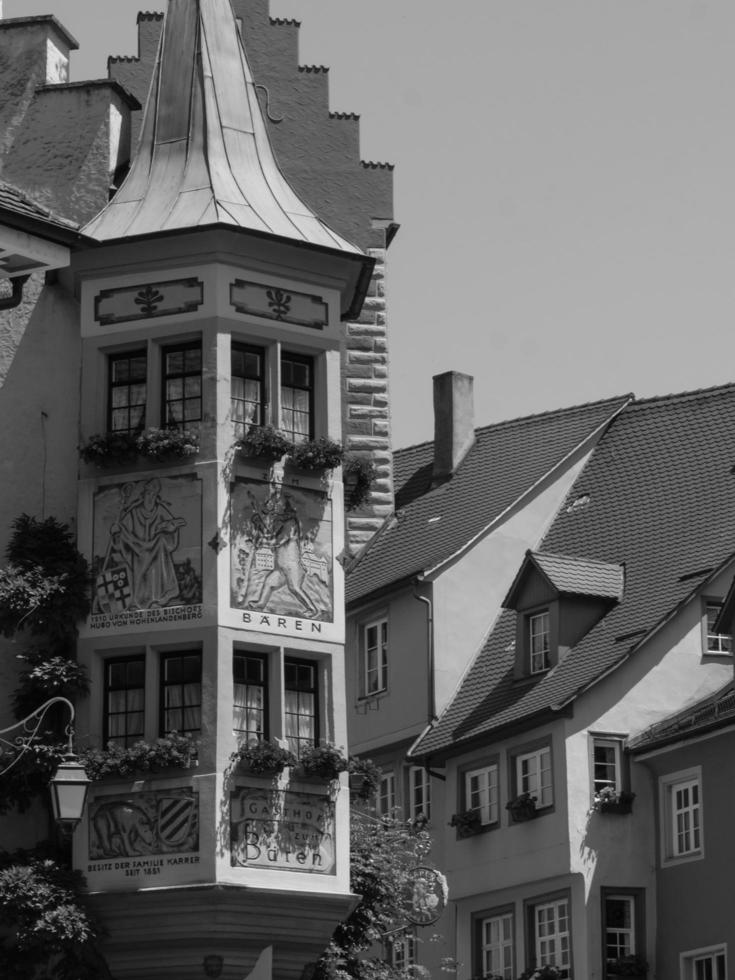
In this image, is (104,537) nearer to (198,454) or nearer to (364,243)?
(198,454)

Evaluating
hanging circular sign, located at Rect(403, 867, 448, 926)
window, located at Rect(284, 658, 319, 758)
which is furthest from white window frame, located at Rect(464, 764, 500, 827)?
window, located at Rect(284, 658, 319, 758)

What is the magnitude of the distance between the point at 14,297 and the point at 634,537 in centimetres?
1950

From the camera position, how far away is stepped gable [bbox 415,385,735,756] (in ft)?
135

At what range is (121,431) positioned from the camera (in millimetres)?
28672

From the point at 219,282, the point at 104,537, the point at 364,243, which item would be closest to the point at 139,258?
the point at 219,282

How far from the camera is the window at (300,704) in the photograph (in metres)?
28.3

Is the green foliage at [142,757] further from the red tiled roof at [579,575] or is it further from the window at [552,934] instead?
the red tiled roof at [579,575]

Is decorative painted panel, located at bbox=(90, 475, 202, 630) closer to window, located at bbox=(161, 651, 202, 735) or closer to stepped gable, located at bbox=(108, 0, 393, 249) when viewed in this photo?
window, located at bbox=(161, 651, 202, 735)

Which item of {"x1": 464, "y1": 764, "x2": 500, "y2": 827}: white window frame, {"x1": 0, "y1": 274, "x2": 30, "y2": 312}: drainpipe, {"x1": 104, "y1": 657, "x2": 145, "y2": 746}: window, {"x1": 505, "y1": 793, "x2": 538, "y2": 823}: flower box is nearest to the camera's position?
{"x1": 0, "y1": 274, "x2": 30, "y2": 312}: drainpipe

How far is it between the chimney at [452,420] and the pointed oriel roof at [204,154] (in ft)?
60.3

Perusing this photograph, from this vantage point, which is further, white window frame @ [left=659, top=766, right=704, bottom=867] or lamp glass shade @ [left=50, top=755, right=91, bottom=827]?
white window frame @ [left=659, top=766, right=704, bottom=867]

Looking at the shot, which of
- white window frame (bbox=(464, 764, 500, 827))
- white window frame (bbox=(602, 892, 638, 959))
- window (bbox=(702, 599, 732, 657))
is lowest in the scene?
white window frame (bbox=(602, 892, 638, 959))

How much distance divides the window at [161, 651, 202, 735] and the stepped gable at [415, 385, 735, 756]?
1274 centimetres

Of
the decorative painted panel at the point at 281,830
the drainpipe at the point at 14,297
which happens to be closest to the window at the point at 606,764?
the decorative painted panel at the point at 281,830
